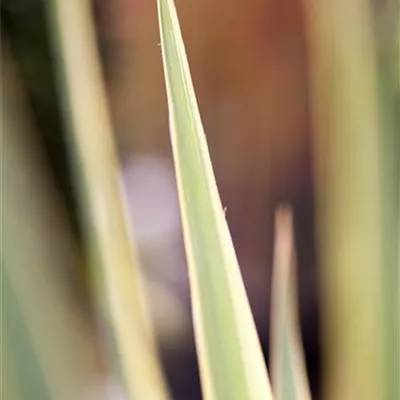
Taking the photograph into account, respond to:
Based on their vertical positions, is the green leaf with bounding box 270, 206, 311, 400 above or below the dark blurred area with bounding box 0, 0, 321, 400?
below

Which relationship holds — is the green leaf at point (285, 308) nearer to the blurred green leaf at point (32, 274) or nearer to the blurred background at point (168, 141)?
the blurred background at point (168, 141)

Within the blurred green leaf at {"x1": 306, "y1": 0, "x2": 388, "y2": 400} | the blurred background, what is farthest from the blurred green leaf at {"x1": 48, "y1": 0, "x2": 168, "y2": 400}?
the blurred green leaf at {"x1": 306, "y1": 0, "x2": 388, "y2": 400}

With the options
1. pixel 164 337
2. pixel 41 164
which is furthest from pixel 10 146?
pixel 164 337

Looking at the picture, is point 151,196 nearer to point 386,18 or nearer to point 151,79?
point 151,79

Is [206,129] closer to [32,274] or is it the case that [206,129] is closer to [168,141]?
[168,141]

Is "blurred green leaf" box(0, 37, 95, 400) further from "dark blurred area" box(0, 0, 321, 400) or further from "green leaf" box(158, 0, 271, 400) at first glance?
"green leaf" box(158, 0, 271, 400)

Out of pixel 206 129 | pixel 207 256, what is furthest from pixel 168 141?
pixel 207 256

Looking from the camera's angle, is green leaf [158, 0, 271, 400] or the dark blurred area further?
the dark blurred area
